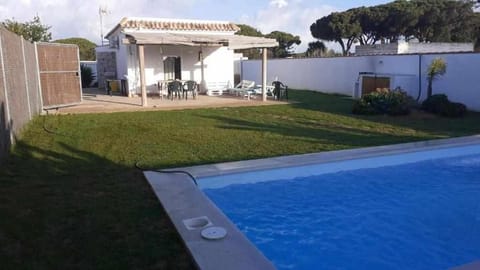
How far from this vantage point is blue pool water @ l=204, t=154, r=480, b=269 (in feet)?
16.0

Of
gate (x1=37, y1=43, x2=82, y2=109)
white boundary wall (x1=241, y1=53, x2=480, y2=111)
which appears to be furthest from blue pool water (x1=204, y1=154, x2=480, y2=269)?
gate (x1=37, y1=43, x2=82, y2=109)

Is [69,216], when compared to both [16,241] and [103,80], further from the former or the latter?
[103,80]

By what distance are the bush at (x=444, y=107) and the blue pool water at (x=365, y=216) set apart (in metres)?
5.85

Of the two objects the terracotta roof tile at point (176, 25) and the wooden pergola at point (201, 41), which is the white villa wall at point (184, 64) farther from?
the wooden pergola at point (201, 41)

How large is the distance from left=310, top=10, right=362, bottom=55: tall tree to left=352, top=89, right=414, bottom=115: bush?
33.4m

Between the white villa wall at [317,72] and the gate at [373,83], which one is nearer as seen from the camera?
the gate at [373,83]

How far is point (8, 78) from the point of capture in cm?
819

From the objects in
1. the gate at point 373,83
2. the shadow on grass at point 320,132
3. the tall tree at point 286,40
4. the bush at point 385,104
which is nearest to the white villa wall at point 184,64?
the gate at point 373,83

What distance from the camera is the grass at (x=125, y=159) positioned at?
418cm

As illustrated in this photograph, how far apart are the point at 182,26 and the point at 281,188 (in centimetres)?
1639

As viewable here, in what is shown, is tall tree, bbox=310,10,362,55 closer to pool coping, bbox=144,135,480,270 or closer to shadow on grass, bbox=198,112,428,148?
shadow on grass, bbox=198,112,428,148

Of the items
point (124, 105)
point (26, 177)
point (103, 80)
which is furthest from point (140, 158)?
point (103, 80)

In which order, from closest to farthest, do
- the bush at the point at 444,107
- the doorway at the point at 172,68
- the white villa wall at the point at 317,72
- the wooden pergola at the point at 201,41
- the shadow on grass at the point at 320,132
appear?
the shadow on grass at the point at 320,132, the bush at the point at 444,107, the wooden pergola at the point at 201,41, the doorway at the point at 172,68, the white villa wall at the point at 317,72

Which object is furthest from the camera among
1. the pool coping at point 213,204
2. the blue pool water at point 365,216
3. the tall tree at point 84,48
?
the tall tree at point 84,48
